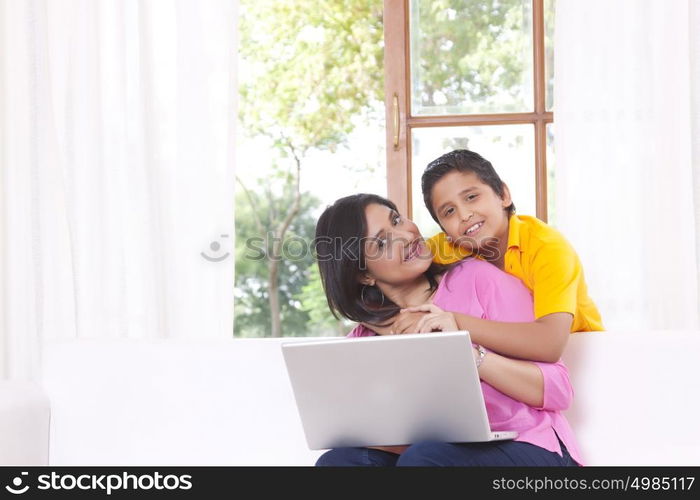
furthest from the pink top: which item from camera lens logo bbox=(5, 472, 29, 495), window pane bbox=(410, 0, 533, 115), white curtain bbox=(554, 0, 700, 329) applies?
window pane bbox=(410, 0, 533, 115)

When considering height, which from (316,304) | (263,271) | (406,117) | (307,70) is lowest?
(316,304)

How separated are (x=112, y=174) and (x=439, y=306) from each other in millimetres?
1685

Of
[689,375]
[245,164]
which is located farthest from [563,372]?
[245,164]

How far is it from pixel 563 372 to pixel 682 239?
1.40 meters

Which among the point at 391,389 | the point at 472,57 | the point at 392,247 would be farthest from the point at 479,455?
the point at 472,57

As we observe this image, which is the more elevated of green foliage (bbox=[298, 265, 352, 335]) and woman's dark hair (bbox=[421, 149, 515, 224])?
woman's dark hair (bbox=[421, 149, 515, 224])

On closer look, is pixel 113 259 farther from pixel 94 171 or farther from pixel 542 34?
pixel 542 34

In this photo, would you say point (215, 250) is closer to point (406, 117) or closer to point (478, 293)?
point (406, 117)

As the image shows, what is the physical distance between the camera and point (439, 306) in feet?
5.87

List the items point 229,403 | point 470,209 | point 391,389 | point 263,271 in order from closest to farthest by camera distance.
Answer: point 391,389
point 470,209
point 229,403
point 263,271

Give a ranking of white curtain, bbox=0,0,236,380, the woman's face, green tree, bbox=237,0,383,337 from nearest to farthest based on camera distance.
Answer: the woman's face, white curtain, bbox=0,0,236,380, green tree, bbox=237,0,383,337

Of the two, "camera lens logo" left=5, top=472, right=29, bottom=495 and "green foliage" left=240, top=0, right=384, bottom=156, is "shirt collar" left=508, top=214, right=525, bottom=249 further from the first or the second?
"green foliage" left=240, top=0, right=384, bottom=156

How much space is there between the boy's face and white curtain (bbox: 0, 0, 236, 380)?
1338mm

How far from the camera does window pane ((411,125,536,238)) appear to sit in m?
3.14
